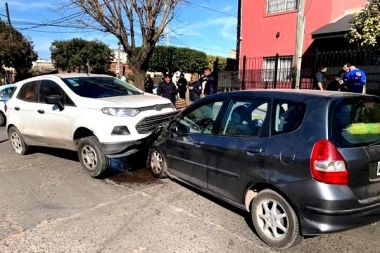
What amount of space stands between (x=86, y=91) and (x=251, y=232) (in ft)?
12.8

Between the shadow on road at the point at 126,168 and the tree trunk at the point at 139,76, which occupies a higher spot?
the tree trunk at the point at 139,76

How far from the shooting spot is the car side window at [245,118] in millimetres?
3768

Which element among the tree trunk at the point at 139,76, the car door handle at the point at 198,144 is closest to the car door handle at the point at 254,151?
the car door handle at the point at 198,144

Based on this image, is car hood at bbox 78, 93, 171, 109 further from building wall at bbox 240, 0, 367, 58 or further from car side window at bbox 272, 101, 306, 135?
building wall at bbox 240, 0, 367, 58

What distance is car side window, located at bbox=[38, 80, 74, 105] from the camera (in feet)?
20.4

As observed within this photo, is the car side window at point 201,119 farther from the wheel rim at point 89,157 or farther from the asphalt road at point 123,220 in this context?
the wheel rim at point 89,157

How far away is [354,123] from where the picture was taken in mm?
3316

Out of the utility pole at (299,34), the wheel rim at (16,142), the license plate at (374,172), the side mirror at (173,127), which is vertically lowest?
the wheel rim at (16,142)

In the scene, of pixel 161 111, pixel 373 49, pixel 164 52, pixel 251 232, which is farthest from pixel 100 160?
pixel 164 52

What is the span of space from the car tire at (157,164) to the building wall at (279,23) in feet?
38.6

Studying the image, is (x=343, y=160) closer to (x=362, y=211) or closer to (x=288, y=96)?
(x=362, y=211)

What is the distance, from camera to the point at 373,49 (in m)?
9.55

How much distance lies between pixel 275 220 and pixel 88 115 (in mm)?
3553

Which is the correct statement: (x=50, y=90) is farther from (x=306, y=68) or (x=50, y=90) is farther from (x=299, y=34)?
(x=306, y=68)
